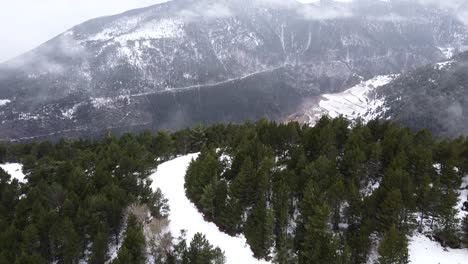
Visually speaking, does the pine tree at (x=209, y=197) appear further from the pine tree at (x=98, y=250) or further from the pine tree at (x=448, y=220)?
the pine tree at (x=448, y=220)

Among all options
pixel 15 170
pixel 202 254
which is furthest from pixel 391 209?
pixel 15 170

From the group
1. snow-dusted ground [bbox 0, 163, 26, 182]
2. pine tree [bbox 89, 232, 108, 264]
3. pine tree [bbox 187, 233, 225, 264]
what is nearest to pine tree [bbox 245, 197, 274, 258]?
pine tree [bbox 187, 233, 225, 264]

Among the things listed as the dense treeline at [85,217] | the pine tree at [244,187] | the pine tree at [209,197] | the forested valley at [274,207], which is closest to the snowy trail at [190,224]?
the forested valley at [274,207]

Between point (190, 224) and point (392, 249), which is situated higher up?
point (392, 249)

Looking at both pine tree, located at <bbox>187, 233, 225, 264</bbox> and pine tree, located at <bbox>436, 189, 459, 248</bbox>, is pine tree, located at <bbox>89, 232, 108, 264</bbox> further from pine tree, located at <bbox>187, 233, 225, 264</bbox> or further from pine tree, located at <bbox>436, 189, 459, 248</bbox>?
pine tree, located at <bbox>436, 189, 459, 248</bbox>

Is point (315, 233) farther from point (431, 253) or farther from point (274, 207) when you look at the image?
point (431, 253)

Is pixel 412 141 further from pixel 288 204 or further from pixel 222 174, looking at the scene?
pixel 222 174
